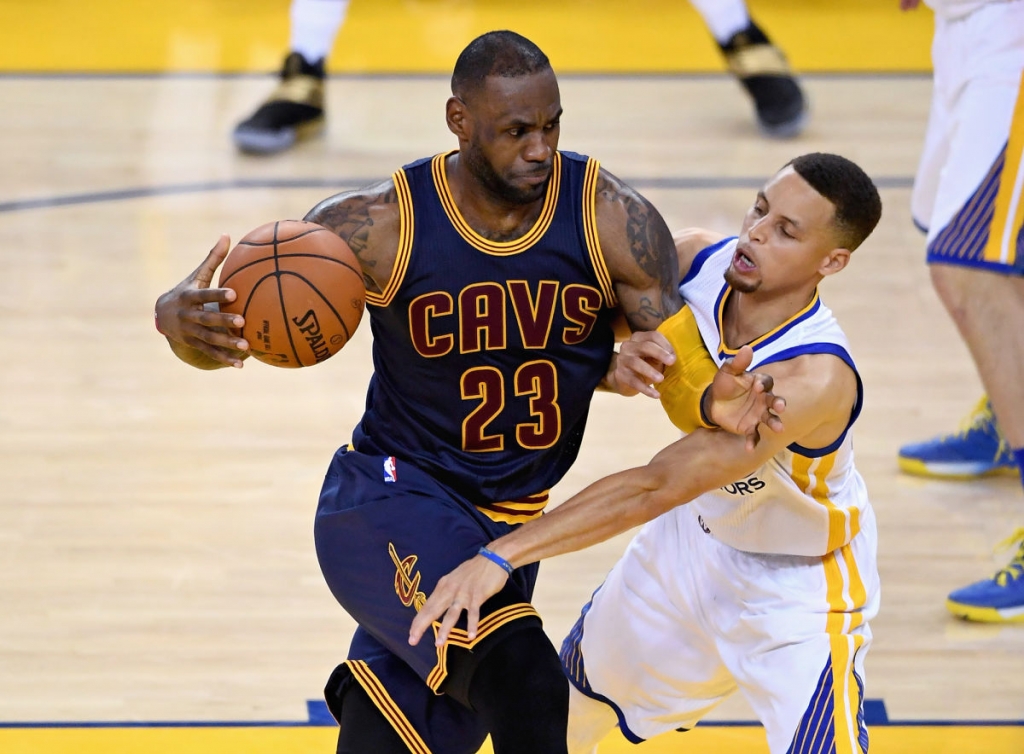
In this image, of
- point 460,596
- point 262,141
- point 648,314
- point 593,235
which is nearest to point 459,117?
point 593,235

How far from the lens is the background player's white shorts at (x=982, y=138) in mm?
4621

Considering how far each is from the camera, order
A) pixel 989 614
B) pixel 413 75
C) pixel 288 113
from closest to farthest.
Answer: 1. pixel 989 614
2. pixel 288 113
3. pixel 413 75

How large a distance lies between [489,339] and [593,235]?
34 centimetres

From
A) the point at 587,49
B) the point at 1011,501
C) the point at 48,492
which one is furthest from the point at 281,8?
the point at 1011,501

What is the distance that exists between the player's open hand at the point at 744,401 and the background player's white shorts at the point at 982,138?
71.3 inches

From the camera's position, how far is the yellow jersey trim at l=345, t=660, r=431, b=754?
10.7 feet

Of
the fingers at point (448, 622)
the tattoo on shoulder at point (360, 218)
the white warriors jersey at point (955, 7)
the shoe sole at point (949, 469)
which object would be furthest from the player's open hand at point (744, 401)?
the shoe sole at point (949, 469)

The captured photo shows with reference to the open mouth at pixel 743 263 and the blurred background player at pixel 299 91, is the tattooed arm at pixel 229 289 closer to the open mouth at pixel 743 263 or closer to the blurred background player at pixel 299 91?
the open mouth at pixel 743 263

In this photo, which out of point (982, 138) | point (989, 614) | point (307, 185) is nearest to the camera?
point (989, 614)

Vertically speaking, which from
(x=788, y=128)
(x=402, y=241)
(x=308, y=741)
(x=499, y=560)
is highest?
(x=402, y=241)

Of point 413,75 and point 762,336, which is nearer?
point 762,336

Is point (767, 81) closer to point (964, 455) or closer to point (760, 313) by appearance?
point (964, 455)

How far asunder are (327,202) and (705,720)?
185cm

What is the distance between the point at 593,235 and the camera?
3.35 metres
